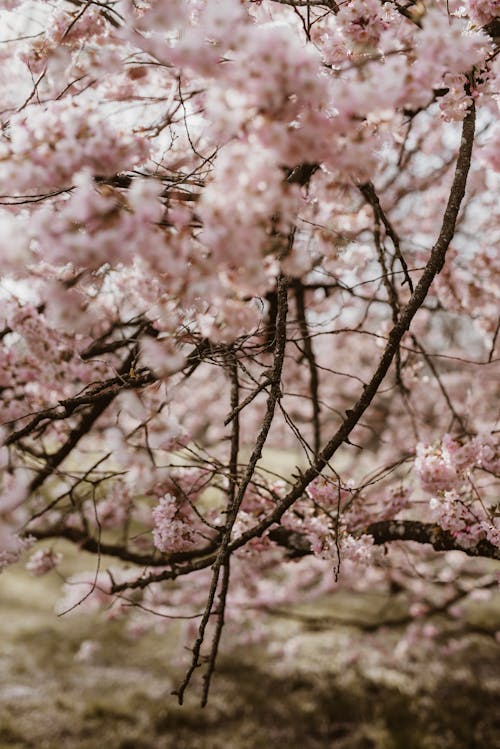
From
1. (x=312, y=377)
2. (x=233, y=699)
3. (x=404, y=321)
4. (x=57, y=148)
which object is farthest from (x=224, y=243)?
(x=233, y=699)

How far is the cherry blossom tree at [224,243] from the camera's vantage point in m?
1.11

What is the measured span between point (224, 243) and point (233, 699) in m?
7.02

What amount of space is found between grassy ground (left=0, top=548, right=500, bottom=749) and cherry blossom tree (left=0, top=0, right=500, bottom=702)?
1418mm

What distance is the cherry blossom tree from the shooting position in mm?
1113

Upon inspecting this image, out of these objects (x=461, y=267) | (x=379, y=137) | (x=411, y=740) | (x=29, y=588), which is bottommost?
(x=411, y=740)

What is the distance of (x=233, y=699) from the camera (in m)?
6.88

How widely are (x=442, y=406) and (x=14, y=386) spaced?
491 centimetres

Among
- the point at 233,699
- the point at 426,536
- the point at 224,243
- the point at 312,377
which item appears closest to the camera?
the point at 224,243

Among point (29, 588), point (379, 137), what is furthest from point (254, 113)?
point (29, 588)

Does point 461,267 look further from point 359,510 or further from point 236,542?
point 236,542

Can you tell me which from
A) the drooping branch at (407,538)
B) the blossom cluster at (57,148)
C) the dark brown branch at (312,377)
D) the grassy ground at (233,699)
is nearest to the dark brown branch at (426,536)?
the drooping branch at (407,538)

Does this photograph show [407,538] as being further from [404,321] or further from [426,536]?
[404,321]

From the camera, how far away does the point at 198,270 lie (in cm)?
116

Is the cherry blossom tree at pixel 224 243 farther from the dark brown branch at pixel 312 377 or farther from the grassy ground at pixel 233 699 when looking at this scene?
the grassy ground at pixel 233 699
